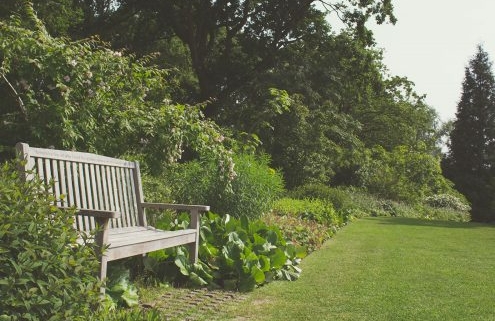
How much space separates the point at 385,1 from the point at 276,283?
50.4 feet

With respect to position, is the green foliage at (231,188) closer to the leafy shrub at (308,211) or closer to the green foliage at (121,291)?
the green foliage at (121,291)

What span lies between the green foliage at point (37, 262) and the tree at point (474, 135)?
3385 centimetres

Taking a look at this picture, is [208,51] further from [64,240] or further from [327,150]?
[64,240]

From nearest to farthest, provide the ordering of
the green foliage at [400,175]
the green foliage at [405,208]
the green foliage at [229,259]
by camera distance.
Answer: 1. the green foliage at [229,259]
2. the green foliage at [405,208]
3. the green foliage at [400,175]

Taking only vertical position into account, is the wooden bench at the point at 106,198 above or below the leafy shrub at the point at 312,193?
above

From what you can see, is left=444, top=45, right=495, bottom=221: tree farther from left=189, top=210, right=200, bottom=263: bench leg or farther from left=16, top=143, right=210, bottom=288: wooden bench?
left=16, top=143, right=210, bottom=288: wooden bench

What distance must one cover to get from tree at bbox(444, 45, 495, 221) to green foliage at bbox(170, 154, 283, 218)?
94.6 feet

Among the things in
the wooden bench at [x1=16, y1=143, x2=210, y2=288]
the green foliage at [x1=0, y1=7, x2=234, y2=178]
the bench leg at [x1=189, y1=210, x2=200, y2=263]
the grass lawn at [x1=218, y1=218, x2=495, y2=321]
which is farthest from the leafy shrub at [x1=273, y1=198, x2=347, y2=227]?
the wooden bench at [x1=16, y1=143, x2=210, y2=288]

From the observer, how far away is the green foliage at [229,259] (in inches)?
211

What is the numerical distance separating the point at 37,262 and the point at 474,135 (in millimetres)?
38840

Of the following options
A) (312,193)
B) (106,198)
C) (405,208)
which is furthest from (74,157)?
(405,208)

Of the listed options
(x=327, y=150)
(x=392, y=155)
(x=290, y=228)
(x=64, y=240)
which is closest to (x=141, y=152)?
(x=290, y=228)

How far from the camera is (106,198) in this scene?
16.4 ft

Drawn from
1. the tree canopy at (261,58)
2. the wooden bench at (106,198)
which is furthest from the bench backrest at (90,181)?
the tree canopy at (261,58)
